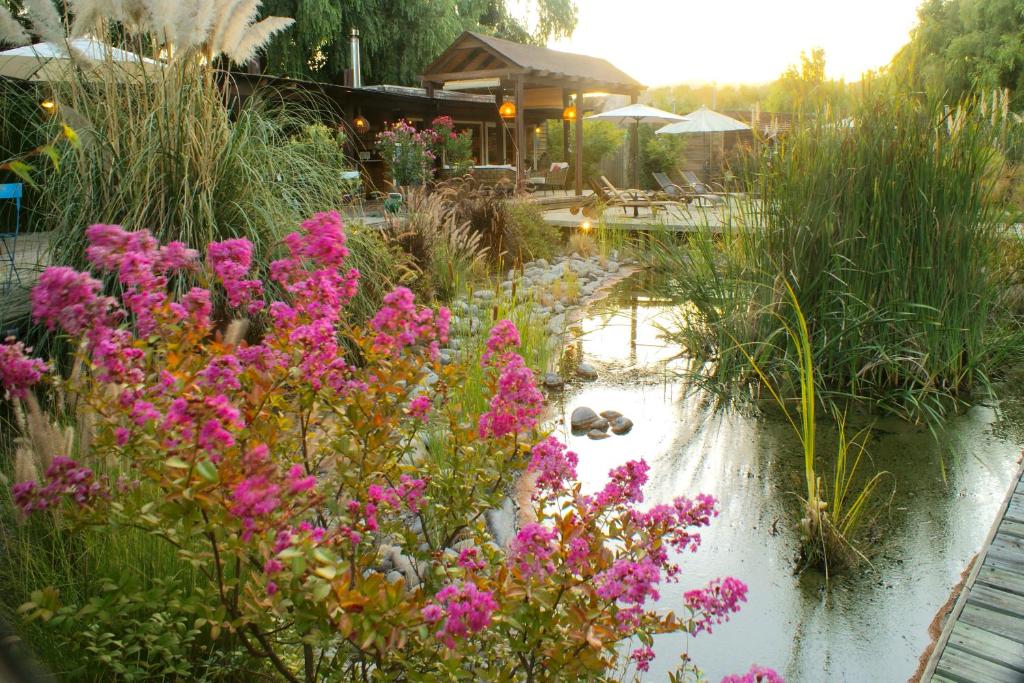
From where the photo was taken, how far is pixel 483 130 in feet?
63.4

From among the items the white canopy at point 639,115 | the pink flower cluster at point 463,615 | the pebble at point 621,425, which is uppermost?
the white canopy at point 639,115

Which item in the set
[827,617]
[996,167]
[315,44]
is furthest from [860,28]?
[315,44]

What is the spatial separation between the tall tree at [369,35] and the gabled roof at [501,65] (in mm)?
2116

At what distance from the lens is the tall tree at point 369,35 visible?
14625mm

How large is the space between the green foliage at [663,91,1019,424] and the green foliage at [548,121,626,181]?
16.4 meters

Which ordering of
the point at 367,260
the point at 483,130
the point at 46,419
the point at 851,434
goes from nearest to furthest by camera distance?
the point at 46,419
the point at 851,434
the point at 367,260
the point at 483,130

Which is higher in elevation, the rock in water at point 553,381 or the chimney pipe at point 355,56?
the chimney pipe at point 355,56

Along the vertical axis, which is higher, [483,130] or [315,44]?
[315,44]

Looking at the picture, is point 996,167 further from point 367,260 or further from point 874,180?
point 367,260

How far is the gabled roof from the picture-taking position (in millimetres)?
13853

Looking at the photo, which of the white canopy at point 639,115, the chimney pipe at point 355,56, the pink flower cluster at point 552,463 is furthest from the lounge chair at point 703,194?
the chimney pipe at point 355,56

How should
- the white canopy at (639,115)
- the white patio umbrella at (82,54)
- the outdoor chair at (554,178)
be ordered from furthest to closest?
the white canopy at (639,115) < the outdoor chair at (554,178) < the white patio umbrella at (82,54)

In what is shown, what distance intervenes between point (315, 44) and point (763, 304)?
1280 cm

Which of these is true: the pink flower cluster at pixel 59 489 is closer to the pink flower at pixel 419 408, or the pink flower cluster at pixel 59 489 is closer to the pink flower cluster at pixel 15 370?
the pink flower cluster at pixel 15 370
